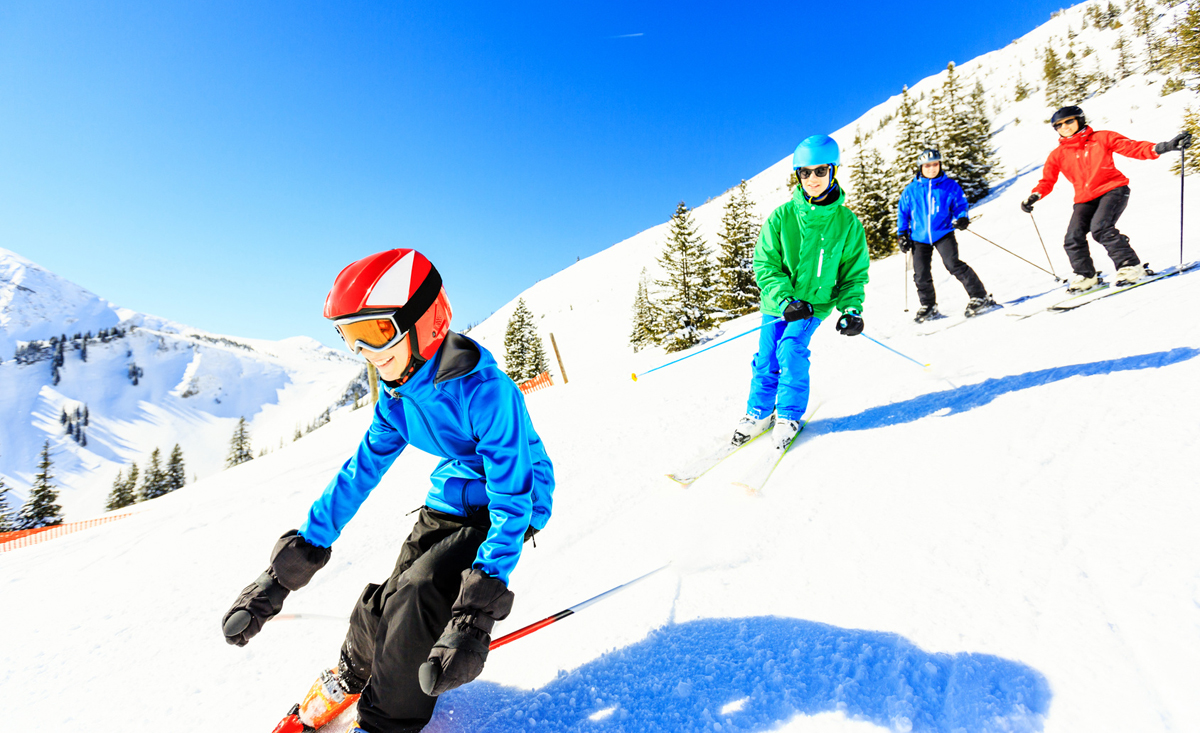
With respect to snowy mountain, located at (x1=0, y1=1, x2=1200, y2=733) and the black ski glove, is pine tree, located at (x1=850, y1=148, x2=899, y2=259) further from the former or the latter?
the black ski glove

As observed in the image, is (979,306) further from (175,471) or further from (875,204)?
(175,471)

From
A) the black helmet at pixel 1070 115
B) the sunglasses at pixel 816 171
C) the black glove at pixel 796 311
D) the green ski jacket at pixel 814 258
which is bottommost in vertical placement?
the black glove at pixel 796 311

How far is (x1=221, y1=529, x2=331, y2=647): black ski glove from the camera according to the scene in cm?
180

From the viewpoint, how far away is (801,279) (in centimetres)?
375

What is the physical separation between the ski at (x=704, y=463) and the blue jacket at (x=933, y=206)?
15.8 ft

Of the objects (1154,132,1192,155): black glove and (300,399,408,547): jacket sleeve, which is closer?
(300,399,408,547): jacket sleeve

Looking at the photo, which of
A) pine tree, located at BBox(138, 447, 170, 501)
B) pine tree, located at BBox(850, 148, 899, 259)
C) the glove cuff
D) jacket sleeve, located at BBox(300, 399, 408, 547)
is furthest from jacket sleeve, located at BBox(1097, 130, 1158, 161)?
pine tree, located at BBox(138, 447, 170, 501)

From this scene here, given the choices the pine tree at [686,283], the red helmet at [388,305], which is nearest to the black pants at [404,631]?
the red helmet at [388,305]

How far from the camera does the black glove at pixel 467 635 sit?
4.71ft

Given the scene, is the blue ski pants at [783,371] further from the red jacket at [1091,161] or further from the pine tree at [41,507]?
the pine tree at [41,507]

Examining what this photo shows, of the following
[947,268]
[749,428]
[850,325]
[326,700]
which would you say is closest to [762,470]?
[749,428]

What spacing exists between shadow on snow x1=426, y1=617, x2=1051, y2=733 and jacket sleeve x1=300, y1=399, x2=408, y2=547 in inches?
31.5

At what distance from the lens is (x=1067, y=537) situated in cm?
177

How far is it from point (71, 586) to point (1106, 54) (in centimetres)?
7182
